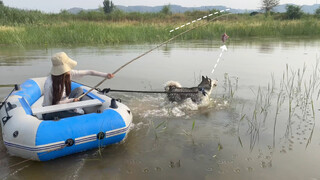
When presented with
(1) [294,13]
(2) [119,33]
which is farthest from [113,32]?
(1) [294,13]

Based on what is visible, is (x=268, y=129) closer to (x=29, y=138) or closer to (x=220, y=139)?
(x=220, y=139)

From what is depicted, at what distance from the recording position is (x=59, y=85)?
3.76 meters

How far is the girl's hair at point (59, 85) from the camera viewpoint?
3.71 metres

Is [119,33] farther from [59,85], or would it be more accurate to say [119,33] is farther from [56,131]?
[56,131]

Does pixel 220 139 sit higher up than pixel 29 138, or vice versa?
pixel 29 138

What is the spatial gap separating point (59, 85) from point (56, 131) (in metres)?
0.76

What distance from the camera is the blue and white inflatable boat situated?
3193 millimetres

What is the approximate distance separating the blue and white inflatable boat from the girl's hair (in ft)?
0.55

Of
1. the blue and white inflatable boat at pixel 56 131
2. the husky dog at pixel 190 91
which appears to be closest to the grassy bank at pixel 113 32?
the husky dog at pixel 190 91

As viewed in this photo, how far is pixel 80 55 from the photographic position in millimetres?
10727

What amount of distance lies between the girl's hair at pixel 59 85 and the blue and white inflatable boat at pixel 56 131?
0.17m

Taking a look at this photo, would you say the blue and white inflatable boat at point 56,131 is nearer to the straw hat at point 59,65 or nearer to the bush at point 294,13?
the straw hat at point 59,65

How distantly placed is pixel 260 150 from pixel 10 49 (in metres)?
12.4

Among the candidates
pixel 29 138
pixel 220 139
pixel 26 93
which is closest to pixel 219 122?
pixel 220 139
